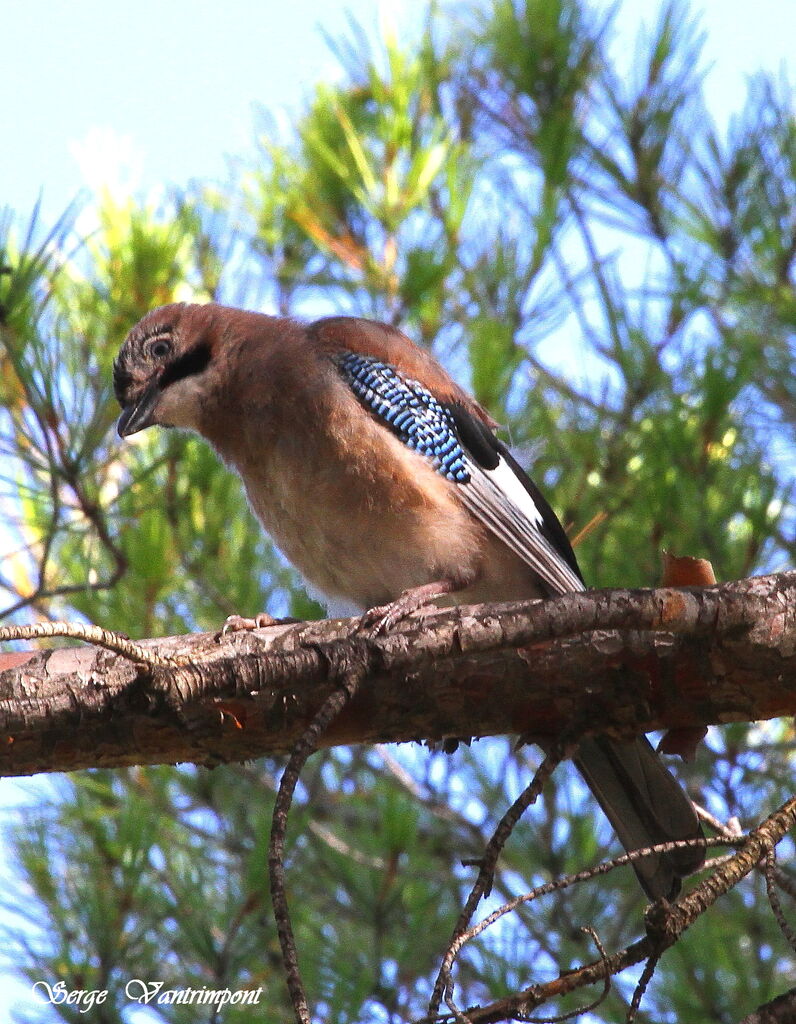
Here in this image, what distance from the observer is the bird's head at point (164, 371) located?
11.4 feet

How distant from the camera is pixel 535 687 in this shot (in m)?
2.30

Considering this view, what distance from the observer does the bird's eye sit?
353cm

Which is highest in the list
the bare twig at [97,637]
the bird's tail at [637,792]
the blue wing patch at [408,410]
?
the blue wing patch at [408,410]

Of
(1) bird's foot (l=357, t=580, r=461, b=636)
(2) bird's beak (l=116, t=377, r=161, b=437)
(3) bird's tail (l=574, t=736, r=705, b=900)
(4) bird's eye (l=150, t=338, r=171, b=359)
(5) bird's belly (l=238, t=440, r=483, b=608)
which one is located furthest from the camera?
(4) bird's eye (l=150, t=338, r=171, b=359)

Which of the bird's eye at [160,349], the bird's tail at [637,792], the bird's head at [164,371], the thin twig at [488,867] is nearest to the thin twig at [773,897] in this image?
the thin twig at [488,867]

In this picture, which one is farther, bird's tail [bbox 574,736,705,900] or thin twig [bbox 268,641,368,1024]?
bird's tail [bbox 574,736,705,900]

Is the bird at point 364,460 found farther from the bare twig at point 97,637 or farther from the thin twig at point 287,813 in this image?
the bare twig at point 97,637

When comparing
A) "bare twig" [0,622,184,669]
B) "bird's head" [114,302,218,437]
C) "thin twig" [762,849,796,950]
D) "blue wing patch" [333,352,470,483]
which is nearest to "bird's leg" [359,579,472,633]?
"blue wing patch" [333,352,470,483]

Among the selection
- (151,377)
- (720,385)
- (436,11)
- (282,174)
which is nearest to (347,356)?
(151,377)

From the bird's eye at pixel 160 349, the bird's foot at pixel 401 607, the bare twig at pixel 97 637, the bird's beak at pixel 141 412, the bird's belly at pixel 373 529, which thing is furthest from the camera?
the bird's eye at pixel 160 349

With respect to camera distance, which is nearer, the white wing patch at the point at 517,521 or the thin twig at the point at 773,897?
the thin twig at the point at 773,897

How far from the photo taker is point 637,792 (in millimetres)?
2721

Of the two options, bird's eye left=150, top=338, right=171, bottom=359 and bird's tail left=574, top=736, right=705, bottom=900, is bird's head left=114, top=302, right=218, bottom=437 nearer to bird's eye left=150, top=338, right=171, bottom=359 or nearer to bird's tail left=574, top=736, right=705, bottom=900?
bird's eye left=150, top=338, right=171, bottom=359

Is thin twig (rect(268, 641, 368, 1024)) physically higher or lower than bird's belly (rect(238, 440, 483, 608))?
lower
